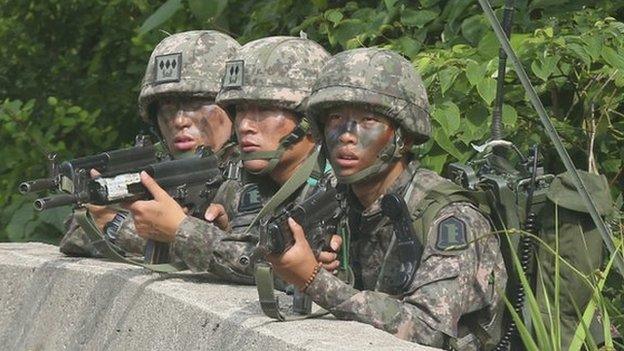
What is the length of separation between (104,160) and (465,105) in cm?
144

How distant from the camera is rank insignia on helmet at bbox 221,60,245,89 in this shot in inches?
246

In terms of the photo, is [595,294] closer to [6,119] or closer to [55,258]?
[55,258]

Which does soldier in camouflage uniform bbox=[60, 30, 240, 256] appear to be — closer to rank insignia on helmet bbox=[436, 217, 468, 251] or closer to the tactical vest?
the tactical vest

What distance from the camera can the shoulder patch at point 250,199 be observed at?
6.28m

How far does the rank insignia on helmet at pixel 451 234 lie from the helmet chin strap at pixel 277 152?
3.37 feet

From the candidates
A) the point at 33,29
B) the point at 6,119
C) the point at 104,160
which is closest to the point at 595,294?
the point at 104,160

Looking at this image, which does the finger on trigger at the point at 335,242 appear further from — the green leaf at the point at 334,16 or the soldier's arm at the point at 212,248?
the green leaf at the point at 334,16

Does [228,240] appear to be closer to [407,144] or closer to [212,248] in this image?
[212,248]

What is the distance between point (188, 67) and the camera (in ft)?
23.1

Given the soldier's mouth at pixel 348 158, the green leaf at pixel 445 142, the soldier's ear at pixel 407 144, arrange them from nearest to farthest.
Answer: the soldier's mouth at pixel 348 158 → the soldier's ear at pixel 407 144 → the green leaf at pixel 445 142

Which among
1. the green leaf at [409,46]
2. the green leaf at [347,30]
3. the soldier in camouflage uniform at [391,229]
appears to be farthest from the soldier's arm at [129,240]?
the soldier in camouflage uniform at [391,229]

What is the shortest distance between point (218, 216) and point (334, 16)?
1.45 meters

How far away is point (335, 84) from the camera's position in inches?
215

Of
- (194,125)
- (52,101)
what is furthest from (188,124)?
(52,101)
